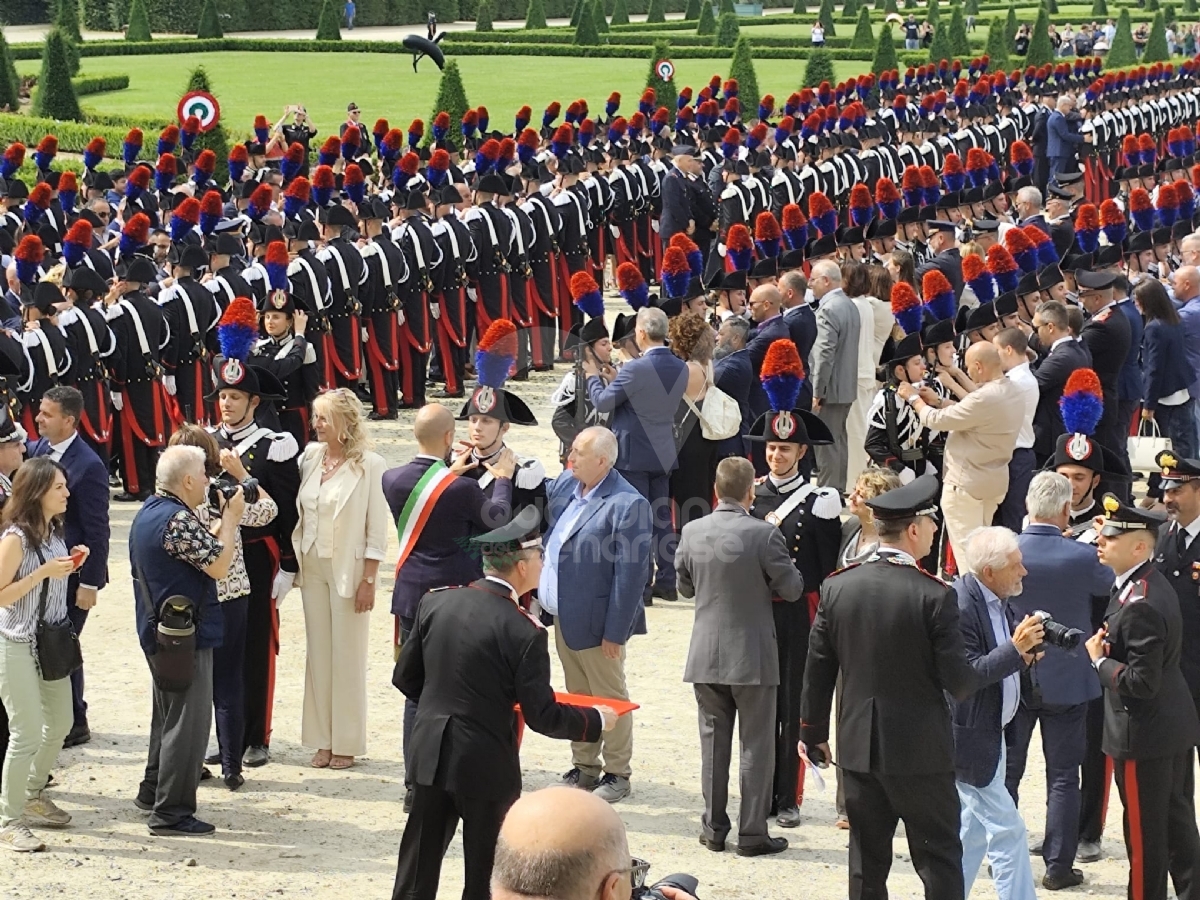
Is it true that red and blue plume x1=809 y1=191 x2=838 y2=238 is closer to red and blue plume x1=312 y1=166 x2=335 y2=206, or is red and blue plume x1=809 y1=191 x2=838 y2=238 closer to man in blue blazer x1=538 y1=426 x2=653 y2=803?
red and blue plume x1=312 y1=166 x2=335 y2=206

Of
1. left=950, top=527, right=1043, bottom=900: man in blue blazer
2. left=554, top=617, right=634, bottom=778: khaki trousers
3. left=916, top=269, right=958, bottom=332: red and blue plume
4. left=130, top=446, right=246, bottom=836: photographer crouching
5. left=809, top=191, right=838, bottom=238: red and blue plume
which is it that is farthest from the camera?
left=809, top=191, right=838, bottom=238: red and blue plume

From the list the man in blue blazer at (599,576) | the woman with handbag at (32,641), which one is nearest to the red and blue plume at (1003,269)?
the man in blue blazer at (599,576)

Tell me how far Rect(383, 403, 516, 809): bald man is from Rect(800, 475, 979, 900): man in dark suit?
1694mm

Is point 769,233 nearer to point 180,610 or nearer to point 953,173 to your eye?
point 953,173

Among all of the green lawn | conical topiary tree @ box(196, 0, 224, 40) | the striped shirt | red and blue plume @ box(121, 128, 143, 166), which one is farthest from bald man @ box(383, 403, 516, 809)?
conical topiary tree @ box(196, 0, 224, 40)

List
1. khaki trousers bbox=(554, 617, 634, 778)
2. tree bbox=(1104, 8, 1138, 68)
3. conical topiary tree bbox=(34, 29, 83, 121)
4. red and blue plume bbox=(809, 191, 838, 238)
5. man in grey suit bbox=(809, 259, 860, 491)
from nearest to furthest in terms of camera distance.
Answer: khaki trousers bbox=(554, 617, 634, 778) → man in grey suit bbox=(809, 259, 860, 491) → red and blue plume bbox=(809, 191, 838, 238) → conical topiary tree bbox=(34, 29, 83, 121) → tree bbox=(1104, 8, 1138, 68)

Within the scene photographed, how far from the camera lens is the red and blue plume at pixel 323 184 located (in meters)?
15.6

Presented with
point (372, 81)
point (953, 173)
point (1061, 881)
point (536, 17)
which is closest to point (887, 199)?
point (953, 173)

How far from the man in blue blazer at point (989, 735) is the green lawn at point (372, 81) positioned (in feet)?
98.3

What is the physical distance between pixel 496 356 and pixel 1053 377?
347 cm

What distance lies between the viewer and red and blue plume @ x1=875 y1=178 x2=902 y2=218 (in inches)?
607

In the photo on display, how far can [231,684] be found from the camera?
755 centimetres

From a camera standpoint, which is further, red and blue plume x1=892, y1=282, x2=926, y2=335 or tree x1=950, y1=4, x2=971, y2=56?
tree x1=950, y1=4, x2=971, y2=56

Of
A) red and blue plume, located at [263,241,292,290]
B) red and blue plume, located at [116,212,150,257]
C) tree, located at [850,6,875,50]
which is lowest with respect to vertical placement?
red and blue plume, located at [263,241,292,290]
